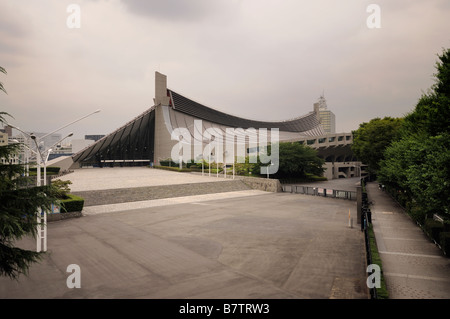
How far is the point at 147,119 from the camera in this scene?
58000 millimetres

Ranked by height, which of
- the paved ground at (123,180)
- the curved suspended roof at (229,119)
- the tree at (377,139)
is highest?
the curved suspended roof at (229,119)

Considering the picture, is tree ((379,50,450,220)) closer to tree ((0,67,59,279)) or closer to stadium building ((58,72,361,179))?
tree ((0,67,59,279))

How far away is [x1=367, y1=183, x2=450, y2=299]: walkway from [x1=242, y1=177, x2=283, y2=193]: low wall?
12612mm

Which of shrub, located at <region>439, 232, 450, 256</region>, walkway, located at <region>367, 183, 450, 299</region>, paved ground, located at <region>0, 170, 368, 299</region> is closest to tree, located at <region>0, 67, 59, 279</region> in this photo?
paved ground, located at <region>0, 170, 368, 299</region>

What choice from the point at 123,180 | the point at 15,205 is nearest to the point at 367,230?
the point at 15,205

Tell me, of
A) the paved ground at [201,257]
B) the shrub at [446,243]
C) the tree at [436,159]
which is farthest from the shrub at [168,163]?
the shrub at [446,243]

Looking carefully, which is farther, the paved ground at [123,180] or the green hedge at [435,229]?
the paved ground at [123,180]

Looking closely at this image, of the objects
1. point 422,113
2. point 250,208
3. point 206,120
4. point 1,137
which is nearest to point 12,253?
point 250,208

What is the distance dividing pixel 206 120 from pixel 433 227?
186ft

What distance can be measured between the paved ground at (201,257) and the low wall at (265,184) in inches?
467

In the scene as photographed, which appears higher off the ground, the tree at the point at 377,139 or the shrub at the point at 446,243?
the tree at the point at 377,139

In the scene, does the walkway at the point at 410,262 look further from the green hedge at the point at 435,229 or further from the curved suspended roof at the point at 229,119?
the curved suspended roof at the point at 229,119

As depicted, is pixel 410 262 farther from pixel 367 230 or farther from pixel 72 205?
pixel 72 205

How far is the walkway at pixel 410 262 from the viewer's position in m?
7.43
